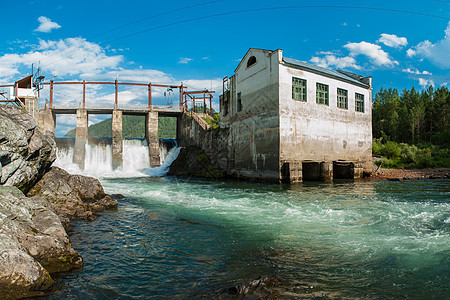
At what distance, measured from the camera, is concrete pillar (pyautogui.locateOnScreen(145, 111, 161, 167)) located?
35.7 meters

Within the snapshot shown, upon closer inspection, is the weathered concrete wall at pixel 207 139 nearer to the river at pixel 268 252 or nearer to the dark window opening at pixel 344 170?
the dark window opening at pixel 344 170

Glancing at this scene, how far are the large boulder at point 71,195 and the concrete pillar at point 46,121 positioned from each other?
26.6 meters

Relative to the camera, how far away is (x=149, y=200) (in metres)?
14.7

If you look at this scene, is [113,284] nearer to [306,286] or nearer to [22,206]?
[306,286]

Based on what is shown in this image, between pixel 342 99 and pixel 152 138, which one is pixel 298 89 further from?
pixel 152 138

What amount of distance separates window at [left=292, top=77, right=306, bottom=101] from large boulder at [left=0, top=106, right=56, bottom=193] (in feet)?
55.6

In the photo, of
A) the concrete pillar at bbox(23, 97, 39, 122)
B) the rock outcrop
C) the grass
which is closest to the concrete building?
the rock outcrop

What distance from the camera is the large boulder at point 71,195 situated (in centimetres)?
1023

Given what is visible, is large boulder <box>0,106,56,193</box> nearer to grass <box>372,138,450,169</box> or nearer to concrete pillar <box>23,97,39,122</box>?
concrete pillar <box>23,97,39,122</box>

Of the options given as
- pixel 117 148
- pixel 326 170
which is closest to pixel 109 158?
pixel 117 148

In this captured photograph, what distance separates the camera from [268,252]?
21.8 feet

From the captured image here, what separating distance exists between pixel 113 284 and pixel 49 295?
0.95 meters

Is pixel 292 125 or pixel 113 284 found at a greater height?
pixel 292 125

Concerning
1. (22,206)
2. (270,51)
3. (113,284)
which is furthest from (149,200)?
(270,51)
